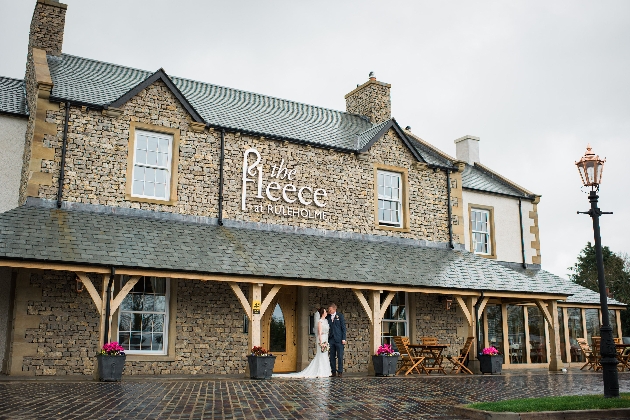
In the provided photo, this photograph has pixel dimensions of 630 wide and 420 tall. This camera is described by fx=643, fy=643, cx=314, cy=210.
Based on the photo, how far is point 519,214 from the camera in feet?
78.6

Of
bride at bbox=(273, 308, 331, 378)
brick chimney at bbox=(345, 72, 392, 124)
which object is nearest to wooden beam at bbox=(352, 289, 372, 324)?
bride at bbox=(273, 308, 331, 378)

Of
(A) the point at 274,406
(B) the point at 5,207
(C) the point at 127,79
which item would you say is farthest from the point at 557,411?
(C) the point at 127,79

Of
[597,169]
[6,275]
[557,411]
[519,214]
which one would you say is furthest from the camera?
[519,214]

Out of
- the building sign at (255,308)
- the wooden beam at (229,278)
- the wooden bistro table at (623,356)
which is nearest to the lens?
the wooden beam at (229,278)

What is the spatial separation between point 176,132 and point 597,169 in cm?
995

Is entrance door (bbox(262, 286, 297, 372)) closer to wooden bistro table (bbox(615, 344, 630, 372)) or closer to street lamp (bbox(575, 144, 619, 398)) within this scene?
street lamp (bbox(575, 144, 619, 398))

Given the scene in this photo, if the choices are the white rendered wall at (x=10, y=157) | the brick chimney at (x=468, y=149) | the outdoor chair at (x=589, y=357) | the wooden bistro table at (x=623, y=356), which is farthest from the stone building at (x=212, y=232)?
the brick chimney at (x=468, y=149)

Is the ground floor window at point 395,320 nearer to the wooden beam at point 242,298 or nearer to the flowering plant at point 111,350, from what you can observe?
the wooden beam at point 242,298

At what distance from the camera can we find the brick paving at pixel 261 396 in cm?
795

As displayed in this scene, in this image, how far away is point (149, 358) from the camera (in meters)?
14.5

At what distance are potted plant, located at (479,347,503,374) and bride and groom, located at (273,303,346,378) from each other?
13.8 feet

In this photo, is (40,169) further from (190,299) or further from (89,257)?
(190,299)

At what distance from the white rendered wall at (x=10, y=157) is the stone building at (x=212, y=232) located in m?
0.23

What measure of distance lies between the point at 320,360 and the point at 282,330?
1.93 meters
